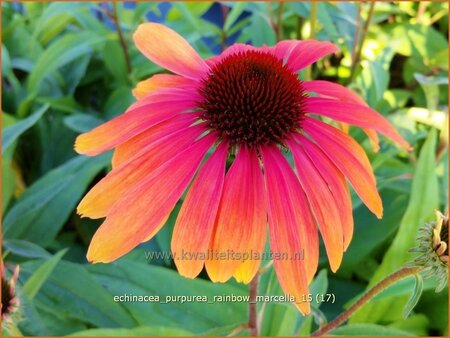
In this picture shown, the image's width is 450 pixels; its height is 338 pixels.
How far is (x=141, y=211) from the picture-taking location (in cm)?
38

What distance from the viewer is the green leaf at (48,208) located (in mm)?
698

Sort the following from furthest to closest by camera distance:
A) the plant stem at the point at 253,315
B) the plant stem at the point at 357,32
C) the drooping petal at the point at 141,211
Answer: the plant stem at the point at 357,32 < the plant stem at the point at 253,315 < the drooping petal at the point at 141,211

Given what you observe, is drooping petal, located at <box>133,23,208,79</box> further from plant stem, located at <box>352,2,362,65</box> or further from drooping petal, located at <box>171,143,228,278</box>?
plant stem, located at <box>352,2,362,65</box>

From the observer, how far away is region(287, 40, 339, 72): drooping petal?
48 centimetres

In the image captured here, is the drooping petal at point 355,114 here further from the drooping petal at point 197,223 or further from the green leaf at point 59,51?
the green leaf at point 59,51

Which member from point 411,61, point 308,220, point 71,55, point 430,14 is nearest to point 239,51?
point 308,220

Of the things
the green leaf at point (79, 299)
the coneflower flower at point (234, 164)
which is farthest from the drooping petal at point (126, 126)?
the green leaf at point (79, 299)

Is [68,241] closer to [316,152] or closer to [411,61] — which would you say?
[316,152]

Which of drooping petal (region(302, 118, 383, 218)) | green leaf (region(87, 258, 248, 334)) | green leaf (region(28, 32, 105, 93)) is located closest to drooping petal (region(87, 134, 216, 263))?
drooping petal (region(302, 118, 383, 218))

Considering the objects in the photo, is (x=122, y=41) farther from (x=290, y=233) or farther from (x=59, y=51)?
(x=290, y=233)

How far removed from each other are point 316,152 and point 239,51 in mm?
129

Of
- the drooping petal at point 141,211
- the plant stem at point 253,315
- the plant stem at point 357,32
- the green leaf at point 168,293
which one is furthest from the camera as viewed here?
the plant stem at point 357,32

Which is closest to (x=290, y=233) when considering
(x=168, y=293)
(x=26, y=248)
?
(x=168, y=293)

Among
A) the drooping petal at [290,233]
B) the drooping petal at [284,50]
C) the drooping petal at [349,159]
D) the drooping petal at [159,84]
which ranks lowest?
the drooping petal at [290,233]
